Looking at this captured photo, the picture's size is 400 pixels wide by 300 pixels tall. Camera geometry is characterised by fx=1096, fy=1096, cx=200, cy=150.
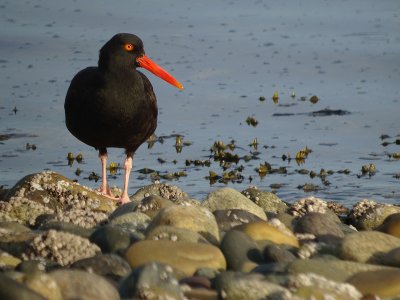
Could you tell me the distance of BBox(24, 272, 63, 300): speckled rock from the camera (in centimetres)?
412

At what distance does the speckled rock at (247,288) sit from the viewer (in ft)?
14.0

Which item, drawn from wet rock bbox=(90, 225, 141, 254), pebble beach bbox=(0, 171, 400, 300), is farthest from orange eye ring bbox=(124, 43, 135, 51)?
wet rock bbox=(90, 225, 141, 254)

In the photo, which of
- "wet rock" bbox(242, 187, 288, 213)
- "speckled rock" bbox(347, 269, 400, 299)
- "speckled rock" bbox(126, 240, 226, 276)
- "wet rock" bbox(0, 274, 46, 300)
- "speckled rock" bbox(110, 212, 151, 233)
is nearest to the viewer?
"wet rock" bbox(0, 274, 46, 300)

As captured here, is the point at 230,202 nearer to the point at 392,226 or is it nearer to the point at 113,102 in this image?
the point at 392,226

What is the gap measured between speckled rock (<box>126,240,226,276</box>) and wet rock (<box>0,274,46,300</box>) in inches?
33.2

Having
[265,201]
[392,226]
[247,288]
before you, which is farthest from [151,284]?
[265,201]

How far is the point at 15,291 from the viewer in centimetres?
395

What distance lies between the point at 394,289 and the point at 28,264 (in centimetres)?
152

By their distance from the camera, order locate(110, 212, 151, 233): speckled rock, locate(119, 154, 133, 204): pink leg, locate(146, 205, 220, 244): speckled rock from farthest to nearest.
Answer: locate(119, 154, 133, 204): pink leg, locate(110, 212, 151, 233): speckled rock, locate(146, 205, 220, 244): speckled rock

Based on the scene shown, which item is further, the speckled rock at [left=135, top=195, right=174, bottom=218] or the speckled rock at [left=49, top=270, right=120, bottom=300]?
the speckled rock at [left=135, top=195, right=174, bottom=218]

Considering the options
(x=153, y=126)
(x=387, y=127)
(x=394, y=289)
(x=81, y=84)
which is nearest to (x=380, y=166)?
(x=387, y=127)

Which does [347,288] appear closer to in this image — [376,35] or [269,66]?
[269,66]

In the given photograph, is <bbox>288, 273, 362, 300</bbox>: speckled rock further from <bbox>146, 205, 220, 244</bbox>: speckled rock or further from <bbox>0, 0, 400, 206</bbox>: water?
<bbox>0, 0, 400, 206</bbox>: water

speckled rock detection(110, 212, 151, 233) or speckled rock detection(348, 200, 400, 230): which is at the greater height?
speckled rock detection(110, 212, 151, 233)
